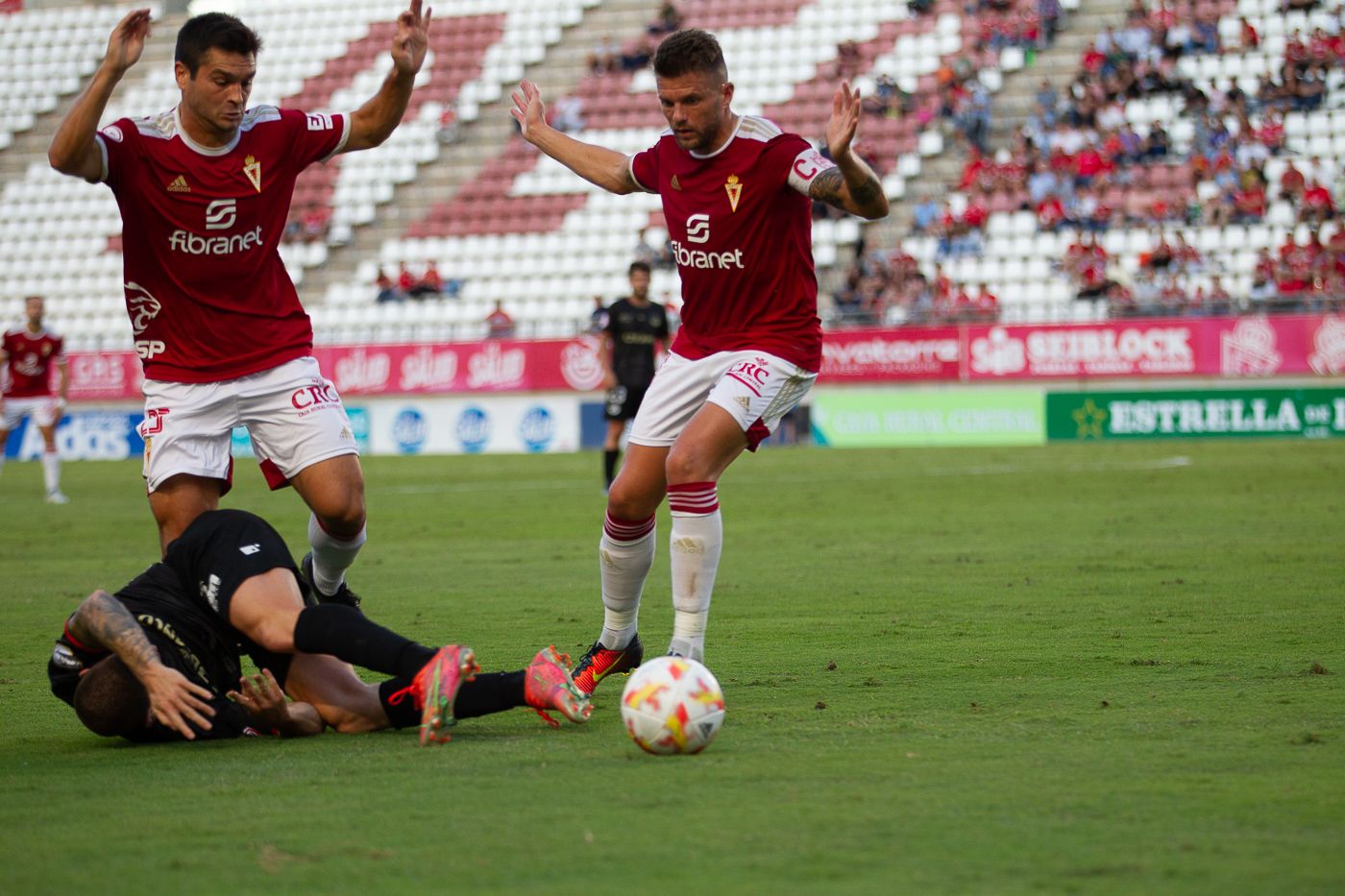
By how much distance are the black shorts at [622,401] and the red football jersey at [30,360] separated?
22.5 feet

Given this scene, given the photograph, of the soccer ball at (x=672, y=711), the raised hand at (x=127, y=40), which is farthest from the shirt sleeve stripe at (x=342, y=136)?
A: the soccer ball at (x=672, y=711)

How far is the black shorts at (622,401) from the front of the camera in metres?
18.9

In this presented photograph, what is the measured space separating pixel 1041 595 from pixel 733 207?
12.4 ft

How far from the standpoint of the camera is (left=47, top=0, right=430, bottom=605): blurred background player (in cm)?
639

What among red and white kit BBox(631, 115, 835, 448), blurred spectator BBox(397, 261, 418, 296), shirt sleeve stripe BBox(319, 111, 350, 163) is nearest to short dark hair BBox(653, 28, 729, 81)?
red and white kit BBox(631, 115, 835, 448)

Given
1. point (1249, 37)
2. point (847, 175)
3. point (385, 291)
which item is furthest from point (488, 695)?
point (385, 291)

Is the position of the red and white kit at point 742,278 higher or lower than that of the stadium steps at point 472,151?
lower

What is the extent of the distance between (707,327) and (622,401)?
1224cm

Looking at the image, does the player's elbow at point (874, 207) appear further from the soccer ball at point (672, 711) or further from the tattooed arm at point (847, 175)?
the soccer ball at point (672, 711)

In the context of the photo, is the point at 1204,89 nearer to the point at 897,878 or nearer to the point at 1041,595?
the point at 1041,595

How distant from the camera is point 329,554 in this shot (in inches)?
287

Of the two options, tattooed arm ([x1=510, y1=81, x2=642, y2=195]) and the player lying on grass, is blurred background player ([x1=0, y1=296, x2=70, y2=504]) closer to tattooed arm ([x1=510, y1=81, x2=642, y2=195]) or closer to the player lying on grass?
tattooed arm ([x1=510, y1=81, x2=642, y2=195])

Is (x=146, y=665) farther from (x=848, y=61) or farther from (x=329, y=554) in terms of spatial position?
(x=848, y=61)

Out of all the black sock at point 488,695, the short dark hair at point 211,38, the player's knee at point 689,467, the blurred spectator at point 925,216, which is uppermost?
the blurred spectator at point 925,216
